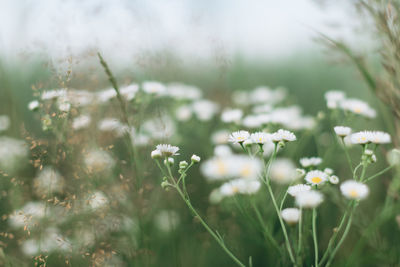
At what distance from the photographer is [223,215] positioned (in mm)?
1676

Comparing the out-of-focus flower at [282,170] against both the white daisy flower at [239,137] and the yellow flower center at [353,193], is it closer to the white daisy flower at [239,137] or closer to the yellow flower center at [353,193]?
the white daisy flower at [239,137]

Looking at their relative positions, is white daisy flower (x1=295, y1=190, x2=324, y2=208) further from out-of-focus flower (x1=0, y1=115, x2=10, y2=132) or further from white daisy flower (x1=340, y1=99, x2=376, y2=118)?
out-of-focus flower (x1=0, y1=115, x2=10, y2=132)

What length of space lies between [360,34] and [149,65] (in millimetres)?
964

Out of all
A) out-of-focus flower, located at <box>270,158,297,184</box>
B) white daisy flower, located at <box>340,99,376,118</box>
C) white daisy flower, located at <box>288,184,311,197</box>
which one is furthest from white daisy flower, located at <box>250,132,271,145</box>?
white daisy flower, located at <box>340,99,376,118</box>

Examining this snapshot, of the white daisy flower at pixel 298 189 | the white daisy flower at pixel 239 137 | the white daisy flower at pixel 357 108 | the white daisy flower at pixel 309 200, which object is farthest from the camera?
the white daisy flower at pixel 357 108

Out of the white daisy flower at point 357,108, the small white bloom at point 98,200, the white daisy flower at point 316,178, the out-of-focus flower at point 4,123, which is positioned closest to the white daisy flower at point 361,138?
the white daisy flower at point 316,178

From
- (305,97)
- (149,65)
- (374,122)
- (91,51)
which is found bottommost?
(305,97)

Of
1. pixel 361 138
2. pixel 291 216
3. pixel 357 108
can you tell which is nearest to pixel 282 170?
pixel 357 108

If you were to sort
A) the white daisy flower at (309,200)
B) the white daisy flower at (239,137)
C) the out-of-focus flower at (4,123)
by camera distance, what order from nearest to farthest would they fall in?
the white daisy flower at (309,200) → the white daisy flower at (239,137) → the out-of-focus flower at (4,123)

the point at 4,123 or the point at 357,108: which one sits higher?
the point at 357,108

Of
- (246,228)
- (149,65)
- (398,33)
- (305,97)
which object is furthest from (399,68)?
(305,97)

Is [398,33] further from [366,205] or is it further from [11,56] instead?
[11,56]

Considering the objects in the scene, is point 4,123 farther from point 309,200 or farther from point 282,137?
point 309,200

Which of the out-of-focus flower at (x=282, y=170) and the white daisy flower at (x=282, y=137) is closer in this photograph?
the white daisy flower at (x=282, y=137)
